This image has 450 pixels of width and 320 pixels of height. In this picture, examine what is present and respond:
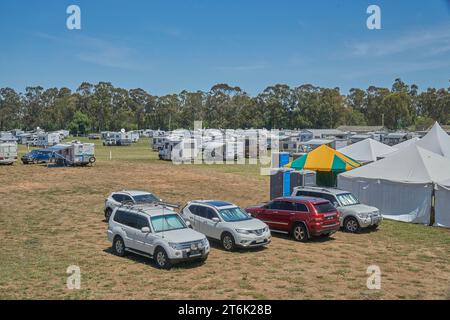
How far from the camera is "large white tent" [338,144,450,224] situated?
68.7 ft

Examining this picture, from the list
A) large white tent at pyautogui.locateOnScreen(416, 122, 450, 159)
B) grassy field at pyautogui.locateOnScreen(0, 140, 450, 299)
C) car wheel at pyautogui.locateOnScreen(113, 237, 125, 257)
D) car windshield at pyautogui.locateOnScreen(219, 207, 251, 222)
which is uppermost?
large white tent at pyautogui.locateOnScreen(416, 122, 450, 159)

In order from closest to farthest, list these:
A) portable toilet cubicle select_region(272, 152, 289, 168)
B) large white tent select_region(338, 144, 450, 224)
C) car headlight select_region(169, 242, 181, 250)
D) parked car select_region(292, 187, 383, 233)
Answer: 1. car headlight select_region(169, 242, 181, 250)
2. parked car select_region(292, 187, 383, 233)
3. large white tent select_region(338, 144, 450, 224)
4. portable toilet cubicle select_region(272, 152, 289, 168)

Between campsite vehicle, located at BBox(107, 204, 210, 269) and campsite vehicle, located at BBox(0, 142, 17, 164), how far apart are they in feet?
112

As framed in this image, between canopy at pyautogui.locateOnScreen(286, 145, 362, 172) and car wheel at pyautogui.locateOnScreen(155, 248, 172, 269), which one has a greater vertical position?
canopy at pyautogui.locateOnScreen(286, 145, 362, 172)

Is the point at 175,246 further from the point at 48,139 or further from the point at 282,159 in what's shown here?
the point at 48,139

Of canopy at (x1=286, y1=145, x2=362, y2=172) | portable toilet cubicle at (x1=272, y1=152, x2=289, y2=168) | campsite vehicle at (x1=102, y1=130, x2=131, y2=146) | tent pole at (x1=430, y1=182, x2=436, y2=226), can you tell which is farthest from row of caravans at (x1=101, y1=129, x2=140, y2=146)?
tent pole at (x1=430, y1=182, x2=436, y2=226)

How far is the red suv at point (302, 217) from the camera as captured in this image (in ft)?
55.9

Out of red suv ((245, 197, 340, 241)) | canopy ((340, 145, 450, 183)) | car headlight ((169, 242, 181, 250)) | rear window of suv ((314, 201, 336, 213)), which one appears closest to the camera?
car headlight ((169, 242, 181, 250))

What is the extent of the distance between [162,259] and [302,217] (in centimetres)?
604

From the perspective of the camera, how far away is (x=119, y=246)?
604 inches

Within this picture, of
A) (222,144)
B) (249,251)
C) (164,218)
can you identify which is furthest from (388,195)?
(222,144)

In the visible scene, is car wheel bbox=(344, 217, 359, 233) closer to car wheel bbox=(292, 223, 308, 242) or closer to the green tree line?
car wheel bbox=(292, 223, 308, 242)

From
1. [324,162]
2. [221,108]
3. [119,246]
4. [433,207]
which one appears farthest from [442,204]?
[221,108]
